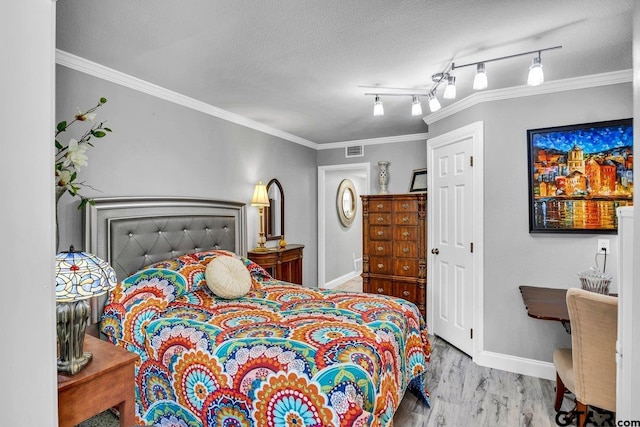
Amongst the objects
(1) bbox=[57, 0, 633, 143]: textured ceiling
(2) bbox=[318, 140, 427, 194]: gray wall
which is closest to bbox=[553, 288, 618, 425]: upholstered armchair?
(1) bbox=[57, 0, 633, 143]: textured ceiling

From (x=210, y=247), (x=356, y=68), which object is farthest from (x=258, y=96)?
(x=210, y=247)

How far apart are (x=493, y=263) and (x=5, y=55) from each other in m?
3.28

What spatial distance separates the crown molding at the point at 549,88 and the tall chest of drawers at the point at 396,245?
1201 mm

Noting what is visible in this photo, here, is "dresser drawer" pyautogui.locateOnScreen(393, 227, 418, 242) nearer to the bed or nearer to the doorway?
the doorway

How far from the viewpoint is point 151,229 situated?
270cm

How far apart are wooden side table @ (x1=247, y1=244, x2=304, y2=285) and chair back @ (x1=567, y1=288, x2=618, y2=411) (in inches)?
107

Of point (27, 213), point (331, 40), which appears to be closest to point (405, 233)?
point (331, 40)

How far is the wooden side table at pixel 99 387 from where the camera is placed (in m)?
1.34

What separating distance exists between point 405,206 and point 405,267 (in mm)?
737

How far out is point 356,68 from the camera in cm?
248

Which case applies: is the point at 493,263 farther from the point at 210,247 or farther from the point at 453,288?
the point at 210,247

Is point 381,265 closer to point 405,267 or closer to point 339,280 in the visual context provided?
point 405,267

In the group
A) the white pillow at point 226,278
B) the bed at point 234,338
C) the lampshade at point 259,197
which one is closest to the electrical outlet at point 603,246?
the bed at point 234,338

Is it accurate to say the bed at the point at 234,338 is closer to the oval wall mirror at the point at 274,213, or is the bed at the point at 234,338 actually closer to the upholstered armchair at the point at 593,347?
the upholstered armchair at the point at 593,347
